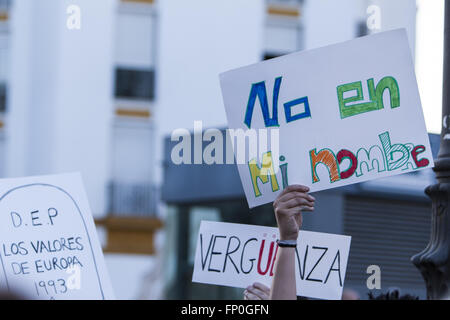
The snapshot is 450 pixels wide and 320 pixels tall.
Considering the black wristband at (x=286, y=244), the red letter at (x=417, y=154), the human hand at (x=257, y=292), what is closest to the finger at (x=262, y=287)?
the human hand at (x=257, y=292)

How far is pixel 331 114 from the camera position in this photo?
312 cm

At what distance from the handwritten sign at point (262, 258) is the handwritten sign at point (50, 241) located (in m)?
0.36

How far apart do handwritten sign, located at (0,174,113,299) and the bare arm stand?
710mm

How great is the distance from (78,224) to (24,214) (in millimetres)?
178

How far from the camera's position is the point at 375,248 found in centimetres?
1284

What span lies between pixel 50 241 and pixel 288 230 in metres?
0.89

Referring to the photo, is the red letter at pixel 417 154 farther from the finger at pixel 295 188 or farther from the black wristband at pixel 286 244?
the black wristband at pixel 286 244

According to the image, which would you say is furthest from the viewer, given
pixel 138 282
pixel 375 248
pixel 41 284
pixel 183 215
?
pixel 138 282

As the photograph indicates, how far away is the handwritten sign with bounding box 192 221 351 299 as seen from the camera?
3.15 meters

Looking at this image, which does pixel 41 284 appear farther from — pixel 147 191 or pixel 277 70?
pixel 147 191

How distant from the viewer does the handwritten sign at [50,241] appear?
3.04 meters

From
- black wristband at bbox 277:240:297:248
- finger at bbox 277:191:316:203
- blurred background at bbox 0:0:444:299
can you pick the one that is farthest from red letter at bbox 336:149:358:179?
blurred background at bbox 0:0:444:299

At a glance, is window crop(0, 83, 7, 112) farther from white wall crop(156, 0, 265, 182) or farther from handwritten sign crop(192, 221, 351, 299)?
handwritten sign crop(192, 221, 351, 299)

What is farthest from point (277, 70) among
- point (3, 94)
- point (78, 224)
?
point (3, 94)
